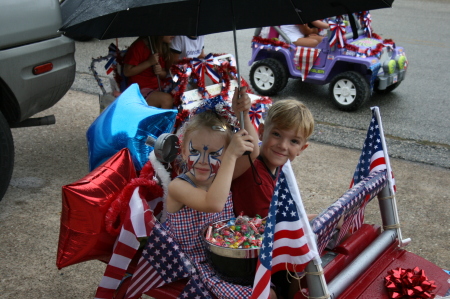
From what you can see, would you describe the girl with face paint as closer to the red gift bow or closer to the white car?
the red gift bow

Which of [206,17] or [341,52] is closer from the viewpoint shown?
[206,17]

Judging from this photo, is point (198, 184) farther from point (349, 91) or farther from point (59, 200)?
point (349, 91)

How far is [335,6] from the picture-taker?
8.51 ft

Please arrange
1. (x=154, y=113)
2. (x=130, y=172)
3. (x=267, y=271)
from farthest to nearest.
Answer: (x=154, y=113)
(x=130, y=172)
(x=267, y=271)

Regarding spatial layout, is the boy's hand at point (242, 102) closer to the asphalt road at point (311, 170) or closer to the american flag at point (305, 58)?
the asphalt road at point (311, 170)

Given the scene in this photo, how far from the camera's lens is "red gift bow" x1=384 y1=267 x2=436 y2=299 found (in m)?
2.15

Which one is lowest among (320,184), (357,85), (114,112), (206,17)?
(320,184)

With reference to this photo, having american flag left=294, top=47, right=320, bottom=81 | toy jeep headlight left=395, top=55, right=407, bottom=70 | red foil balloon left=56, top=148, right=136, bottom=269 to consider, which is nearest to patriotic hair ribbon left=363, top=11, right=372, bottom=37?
toy jeep headlight left=395, top=55, right=407, bottom=70

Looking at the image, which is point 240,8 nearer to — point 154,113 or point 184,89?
point 154,113

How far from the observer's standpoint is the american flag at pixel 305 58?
6.56 m

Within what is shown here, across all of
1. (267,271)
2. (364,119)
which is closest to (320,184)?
(364,119)

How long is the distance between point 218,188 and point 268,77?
16.1 ft

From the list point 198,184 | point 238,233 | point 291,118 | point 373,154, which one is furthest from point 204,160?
point 373,154

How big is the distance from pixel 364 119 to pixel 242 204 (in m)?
4.03
